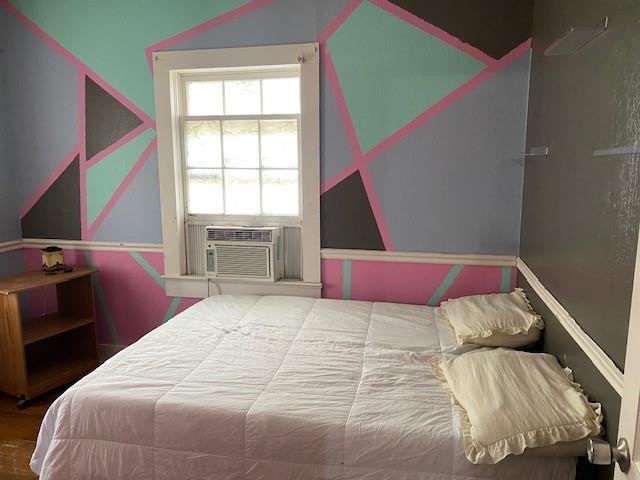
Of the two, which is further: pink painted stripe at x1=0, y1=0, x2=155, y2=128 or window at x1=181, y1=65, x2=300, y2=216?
pink painted stripe at x1=0, y1=0, x2=155, y2=128

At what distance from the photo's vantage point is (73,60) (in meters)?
3.22

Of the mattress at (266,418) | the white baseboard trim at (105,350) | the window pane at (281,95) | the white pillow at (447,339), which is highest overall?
the window pane at (281,95)

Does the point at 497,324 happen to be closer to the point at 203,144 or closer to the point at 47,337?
the point at 203,144

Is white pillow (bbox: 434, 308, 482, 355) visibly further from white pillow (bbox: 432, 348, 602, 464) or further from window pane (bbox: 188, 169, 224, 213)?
window pane (bbox: 188, 169, 224, 213)

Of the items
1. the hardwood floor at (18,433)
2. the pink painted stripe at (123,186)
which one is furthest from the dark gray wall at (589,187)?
the hardwood floor at (18,433)

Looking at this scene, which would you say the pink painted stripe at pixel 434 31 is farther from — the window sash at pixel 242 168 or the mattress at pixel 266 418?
the mattress at pixel 266 418

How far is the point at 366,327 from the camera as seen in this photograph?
2.54 meters

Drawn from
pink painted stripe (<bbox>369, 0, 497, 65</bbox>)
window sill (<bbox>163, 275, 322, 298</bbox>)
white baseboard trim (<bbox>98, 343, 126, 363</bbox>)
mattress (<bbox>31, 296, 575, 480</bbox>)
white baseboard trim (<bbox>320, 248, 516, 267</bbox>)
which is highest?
pink painted stripe (<bbox>369, 0, 497, 65</bbox>)

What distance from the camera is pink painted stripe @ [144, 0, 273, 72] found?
2938mm

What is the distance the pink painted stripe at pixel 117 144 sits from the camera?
3.19 m

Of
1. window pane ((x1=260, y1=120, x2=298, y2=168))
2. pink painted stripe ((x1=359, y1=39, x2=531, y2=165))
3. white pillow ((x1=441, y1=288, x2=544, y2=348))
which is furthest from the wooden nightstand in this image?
white pillow ((x1=441, y1=288, x2=544, y2=348))

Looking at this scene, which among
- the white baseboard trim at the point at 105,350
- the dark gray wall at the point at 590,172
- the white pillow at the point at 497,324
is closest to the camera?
the dark gray wall at the point at 590,172

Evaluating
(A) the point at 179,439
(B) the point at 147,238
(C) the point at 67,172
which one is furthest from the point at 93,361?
(A) the point at 179,439

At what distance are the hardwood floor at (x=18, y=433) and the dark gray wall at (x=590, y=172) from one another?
2485 mm
